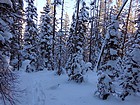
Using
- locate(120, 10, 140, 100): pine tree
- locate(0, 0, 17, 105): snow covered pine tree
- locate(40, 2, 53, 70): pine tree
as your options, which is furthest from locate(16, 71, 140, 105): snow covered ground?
locate(40, 2, 53, 70): pine tree

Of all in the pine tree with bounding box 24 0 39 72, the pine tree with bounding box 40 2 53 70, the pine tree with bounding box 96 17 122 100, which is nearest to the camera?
the pine tree with bounding box 96 17 122 100

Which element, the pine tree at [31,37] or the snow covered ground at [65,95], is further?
the pine tree at [31,37]

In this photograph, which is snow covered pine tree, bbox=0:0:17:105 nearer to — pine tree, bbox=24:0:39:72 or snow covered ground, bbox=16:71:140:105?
snow covered ground, bbox=16:71:140:105

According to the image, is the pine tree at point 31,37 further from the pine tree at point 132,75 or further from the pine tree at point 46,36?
the pine tree at point 132,75

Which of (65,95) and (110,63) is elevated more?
(110,63)

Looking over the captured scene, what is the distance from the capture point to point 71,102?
13.0 metres

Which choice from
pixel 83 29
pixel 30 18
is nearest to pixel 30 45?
pixel 30 18

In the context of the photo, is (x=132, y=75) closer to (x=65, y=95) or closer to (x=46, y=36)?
(x=65, y=95)

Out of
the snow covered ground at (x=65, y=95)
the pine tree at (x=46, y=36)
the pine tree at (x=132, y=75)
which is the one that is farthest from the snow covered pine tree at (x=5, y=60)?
the pine tree at (x=46, y=36)

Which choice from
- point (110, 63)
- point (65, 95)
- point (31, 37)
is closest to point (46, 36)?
point (31, 37)

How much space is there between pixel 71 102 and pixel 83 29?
16.5 meters

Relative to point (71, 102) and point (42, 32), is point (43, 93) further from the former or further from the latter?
A: point (42, 32)

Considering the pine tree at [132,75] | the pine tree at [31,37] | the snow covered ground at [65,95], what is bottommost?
the snow covered ground at [65,95]

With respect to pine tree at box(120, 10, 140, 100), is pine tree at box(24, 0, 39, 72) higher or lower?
higher
